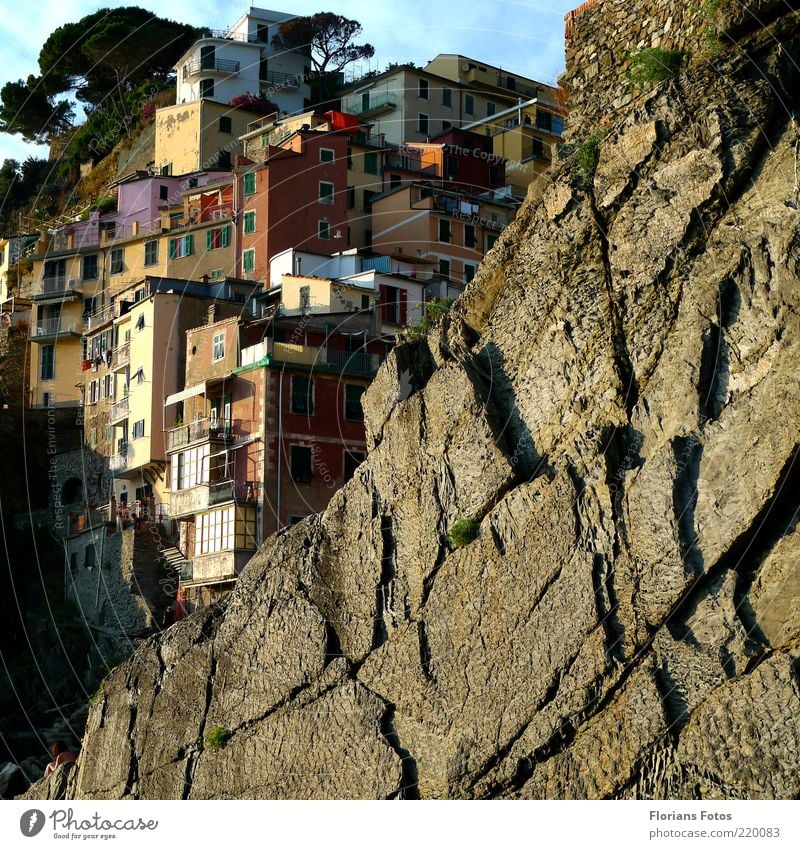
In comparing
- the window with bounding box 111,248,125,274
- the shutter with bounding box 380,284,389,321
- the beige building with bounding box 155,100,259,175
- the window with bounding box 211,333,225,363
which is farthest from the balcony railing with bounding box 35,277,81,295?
the shutter with bounding box 380,284,389,321

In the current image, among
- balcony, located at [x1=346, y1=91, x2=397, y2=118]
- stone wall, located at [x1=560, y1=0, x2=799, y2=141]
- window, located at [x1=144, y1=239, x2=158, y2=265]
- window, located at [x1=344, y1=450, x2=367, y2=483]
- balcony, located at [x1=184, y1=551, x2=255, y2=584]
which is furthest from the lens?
balcony, located at [x1=346, y1=91, x2=397, y2=118]

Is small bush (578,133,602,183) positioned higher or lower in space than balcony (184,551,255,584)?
higher

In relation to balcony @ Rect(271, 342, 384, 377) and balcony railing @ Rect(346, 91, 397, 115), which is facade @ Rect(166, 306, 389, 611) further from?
balcony railing @ Rect(346, 91, 397, 115)

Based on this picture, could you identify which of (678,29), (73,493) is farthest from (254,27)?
(678,29)

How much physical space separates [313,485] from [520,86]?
55.0m

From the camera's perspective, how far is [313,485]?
6053 centimetres

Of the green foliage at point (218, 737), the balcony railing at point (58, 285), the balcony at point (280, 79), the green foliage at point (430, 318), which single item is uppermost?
the balcony at point (280, 79)

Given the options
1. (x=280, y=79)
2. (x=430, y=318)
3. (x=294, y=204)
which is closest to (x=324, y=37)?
(x=280, y=79)

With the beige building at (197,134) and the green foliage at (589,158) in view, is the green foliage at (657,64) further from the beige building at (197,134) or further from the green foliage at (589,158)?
the beige building at (197,134)

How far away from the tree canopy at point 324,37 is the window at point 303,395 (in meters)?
52.4

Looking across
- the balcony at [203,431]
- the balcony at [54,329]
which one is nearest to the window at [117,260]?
the balcony at [54,329]

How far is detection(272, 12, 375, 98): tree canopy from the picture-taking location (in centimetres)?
11138

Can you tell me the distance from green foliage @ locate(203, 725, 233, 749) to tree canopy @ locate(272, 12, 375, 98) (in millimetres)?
78648

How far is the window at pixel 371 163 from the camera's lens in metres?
82.1
